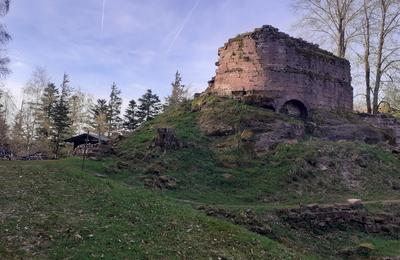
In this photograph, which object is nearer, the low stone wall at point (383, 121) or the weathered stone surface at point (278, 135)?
the weathered stone surface at point (278, 135)

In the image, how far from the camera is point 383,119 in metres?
27.7

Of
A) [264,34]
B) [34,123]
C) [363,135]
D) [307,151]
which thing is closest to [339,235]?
[307,151]

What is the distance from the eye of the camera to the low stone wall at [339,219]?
14789 millimetres

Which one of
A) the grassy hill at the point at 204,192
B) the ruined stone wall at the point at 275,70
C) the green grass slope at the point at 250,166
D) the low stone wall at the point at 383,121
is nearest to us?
the grassy hill at the point at 204,192

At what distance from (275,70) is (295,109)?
2501 millimetres

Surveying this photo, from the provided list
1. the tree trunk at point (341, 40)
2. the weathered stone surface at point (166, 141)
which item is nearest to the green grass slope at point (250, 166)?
the weathered stone surface at point (166, 141)

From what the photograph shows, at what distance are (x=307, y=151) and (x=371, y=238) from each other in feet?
20.8

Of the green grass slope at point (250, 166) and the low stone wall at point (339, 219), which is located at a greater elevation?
the green grass slope at point (250, 166)

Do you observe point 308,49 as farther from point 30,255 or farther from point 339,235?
point 30,255

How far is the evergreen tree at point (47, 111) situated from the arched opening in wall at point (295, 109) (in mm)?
26039

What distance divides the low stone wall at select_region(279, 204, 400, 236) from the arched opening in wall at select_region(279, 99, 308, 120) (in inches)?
368

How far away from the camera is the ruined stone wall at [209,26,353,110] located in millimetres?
24516

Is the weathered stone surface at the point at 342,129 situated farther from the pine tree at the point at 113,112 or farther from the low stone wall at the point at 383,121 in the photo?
the pine tree at the point at 113,112

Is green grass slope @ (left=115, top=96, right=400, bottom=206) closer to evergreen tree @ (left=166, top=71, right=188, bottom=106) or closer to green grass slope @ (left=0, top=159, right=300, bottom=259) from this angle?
green grass slope @ (left=0, top=159, right=300, bottom=259)
